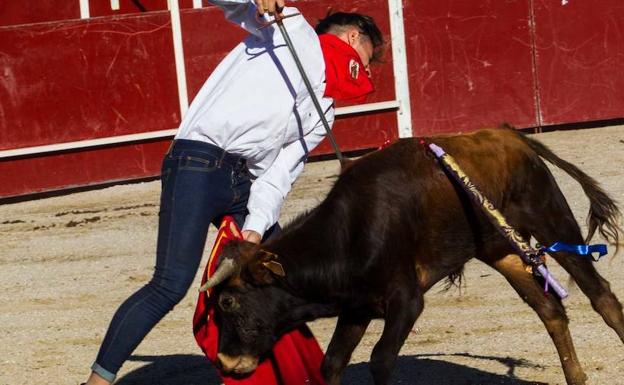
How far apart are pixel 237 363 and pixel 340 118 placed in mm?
6251

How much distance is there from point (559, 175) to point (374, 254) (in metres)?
4.82

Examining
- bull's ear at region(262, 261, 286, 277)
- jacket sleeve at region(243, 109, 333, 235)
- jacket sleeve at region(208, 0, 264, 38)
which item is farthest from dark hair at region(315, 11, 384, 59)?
bull's ear at region(262, 261, 286, 277)

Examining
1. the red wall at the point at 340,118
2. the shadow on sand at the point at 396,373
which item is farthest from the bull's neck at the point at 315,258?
the red wall at the point at 340,118

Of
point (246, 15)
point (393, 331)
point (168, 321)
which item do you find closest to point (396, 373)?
point (393, 331)

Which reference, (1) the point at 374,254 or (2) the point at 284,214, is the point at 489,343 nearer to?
(1) the point at 374,254

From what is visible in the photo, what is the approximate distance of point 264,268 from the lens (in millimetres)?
3771

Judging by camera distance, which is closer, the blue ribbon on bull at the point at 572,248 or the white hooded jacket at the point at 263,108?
the white hooded jacket at the point at 263,108

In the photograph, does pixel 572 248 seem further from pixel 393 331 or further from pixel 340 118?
pixel 340 118

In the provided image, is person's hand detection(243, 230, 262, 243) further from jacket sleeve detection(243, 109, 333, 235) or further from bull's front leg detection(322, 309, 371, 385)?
bull's front leg detection(322, 309, 371, 385)

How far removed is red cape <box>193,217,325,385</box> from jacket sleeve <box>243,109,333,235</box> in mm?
104

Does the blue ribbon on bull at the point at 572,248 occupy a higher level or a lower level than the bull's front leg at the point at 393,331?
higher

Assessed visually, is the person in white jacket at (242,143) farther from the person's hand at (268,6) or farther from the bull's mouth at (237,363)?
the bull's mouth at (237,363)

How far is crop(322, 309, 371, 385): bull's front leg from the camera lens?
13.4 feet

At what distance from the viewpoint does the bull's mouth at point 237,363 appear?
3867mm
